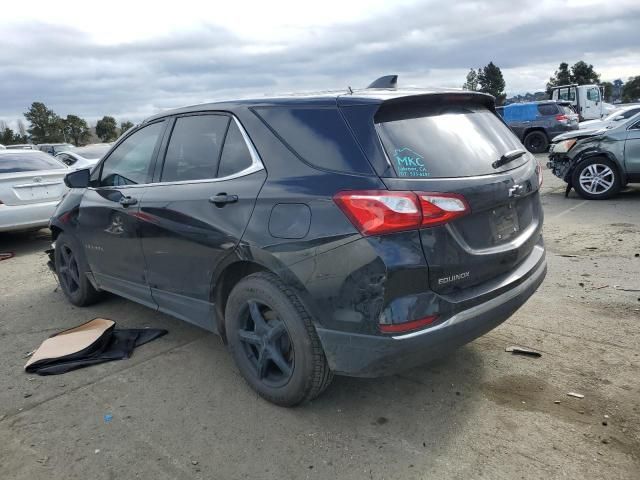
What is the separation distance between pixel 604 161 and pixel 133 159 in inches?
319

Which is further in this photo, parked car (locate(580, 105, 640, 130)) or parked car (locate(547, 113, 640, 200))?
parked car (locate(580, 105, 640, 130))

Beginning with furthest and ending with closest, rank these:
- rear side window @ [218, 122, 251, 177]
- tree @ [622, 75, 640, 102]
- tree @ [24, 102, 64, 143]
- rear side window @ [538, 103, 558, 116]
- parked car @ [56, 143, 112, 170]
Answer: tree @ [622, 75, 640, 102] → tree @ [24, 102, 64, 143] → rear side window @ [538, 103, 558, 116] → parked car @ [56, 143, 112, 170] → rear side window @ [218, 122, 251, 177]

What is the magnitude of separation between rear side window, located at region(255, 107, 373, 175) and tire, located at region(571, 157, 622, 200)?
26.1ft

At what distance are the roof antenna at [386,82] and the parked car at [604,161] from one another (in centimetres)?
701

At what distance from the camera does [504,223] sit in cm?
295

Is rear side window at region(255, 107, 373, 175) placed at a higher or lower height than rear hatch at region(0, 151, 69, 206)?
higher

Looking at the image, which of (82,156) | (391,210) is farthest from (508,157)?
(82,156)

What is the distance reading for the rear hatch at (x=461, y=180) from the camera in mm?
2598

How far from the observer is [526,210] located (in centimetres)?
324

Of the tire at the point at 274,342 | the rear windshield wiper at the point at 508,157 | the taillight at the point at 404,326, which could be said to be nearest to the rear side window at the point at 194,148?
the tire at the point at 274,342

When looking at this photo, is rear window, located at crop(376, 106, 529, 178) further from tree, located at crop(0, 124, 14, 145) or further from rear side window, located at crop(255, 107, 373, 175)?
tree, located at crop(0, 124, 14, 145)

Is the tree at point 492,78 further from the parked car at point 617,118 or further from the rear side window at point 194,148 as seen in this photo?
the rear side window at point 194,148

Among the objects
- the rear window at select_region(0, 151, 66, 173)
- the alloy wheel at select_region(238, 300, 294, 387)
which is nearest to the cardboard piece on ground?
the alloy wheel at select_region(238, 300, 294, 387)

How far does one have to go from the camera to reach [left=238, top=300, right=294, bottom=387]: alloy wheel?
3031mm
